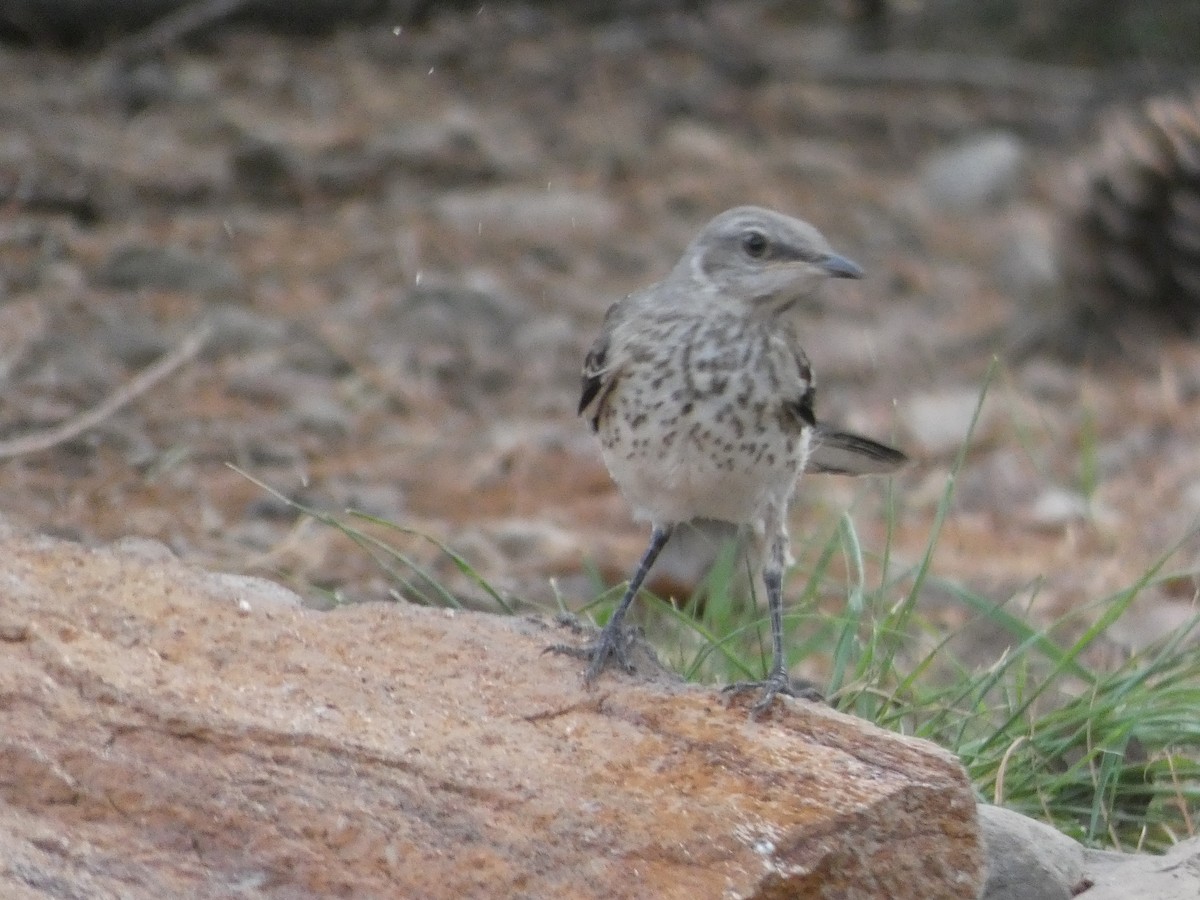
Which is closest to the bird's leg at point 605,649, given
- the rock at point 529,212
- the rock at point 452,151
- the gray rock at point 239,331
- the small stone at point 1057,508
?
the small stone at point 1057,508

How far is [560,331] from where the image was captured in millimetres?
8422

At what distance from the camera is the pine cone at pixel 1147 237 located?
30.5 ft

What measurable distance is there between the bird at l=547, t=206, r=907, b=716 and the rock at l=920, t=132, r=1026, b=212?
6459 mm

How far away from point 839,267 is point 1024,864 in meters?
1.58

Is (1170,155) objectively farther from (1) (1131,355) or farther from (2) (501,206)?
(2) (501,206)

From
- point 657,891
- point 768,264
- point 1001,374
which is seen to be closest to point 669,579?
point 768,264

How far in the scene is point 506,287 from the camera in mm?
8750

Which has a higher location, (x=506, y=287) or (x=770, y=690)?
(x=770, y=690)

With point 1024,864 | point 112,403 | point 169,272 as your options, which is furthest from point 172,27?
point 1024,864

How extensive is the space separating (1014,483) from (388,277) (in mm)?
2985

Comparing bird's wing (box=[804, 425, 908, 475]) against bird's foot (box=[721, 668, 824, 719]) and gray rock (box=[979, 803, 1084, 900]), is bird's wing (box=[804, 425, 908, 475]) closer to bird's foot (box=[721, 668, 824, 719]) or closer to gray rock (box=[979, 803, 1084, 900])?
bird's foot (box=[721, 668, 824, 719])

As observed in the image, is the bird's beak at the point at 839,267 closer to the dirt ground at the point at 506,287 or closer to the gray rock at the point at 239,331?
the dirt ground at the point at 506,287

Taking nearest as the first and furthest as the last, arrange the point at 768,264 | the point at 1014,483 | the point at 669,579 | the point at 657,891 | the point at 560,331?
the point at 657,891, the point at 768,264, the point at 669,579, the point at 1014,483, the point at 560,331

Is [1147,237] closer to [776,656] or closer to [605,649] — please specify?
[776,656]
